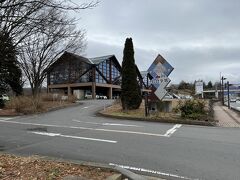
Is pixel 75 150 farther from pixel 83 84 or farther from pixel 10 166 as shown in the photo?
pixel 83 84

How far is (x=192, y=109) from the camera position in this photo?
68.4 ft

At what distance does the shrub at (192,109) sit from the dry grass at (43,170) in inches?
553

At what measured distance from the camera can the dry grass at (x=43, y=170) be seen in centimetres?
627

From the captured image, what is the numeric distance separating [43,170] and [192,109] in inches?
607

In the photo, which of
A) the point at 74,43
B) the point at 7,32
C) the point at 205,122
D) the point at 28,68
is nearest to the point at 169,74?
the point at 205,122

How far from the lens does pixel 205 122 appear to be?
18609 mm

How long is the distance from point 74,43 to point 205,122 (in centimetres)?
2106

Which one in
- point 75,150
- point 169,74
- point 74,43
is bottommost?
point 75,150

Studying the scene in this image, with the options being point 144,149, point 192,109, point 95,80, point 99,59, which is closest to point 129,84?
point 192,109

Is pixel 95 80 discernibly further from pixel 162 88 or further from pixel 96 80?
pixel 162 88

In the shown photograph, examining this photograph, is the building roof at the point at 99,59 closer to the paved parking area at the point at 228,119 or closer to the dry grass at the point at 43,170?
the paved parking area at the point at 228,119

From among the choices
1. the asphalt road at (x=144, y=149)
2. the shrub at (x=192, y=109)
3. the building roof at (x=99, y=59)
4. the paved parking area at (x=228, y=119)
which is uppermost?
the building roof at (x=99, y=59)

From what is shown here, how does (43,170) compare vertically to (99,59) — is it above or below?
below

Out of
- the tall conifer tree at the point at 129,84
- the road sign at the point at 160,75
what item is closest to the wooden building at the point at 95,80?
the tall conifer tree at the point at 129,84
